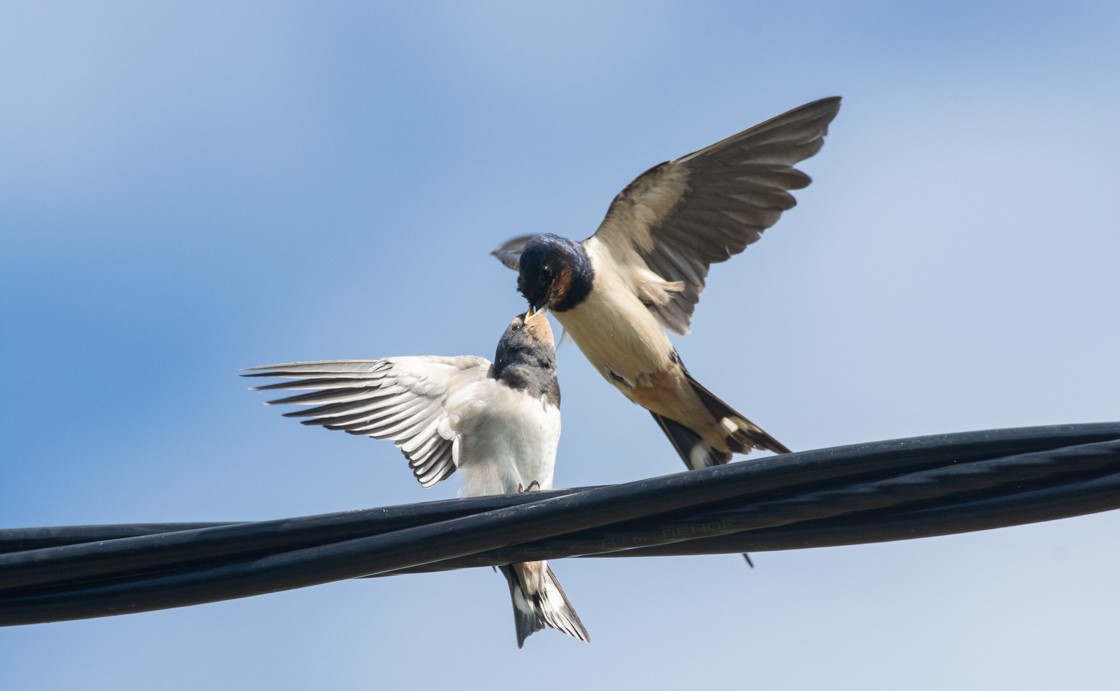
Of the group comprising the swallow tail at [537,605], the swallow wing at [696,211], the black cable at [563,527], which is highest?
the swallow wing at [696,211]

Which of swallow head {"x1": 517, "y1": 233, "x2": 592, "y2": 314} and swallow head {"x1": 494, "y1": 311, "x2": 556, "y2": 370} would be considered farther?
swallow head {"x1": 494, "y1": 311, "x2": 556, "y2": 370}

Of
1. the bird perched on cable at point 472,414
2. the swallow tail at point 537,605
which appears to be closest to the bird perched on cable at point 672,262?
the bird perched on cable at point 472,414

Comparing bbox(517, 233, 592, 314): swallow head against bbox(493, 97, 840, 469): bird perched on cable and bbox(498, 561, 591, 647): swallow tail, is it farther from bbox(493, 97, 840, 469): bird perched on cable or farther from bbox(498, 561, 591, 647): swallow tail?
bbox(498, 561, 591, 647): swallow tail

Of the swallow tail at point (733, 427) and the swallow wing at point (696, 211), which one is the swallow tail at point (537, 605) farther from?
the swallow wing at point (696, 211)

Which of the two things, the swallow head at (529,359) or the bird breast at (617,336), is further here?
the swallow head at (529,359)

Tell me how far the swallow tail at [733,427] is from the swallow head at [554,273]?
2.33ft

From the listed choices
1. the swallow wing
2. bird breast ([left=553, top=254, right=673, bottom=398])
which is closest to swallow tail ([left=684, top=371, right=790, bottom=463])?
bird breast ([left=553, top=254, right=673, bottom=398])

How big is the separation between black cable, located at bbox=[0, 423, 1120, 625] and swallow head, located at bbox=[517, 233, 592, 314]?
383 centimetres

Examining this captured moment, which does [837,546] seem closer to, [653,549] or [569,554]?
[653,549]

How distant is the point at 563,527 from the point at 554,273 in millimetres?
3930

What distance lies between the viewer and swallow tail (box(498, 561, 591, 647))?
6.18 m

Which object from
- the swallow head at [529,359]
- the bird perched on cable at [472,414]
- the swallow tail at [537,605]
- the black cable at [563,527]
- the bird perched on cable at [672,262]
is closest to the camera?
the black cable at [563,527]

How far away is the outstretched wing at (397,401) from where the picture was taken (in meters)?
6.47

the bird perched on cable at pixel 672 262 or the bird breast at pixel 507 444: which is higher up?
the bird perched on cable at pixel 672 262
